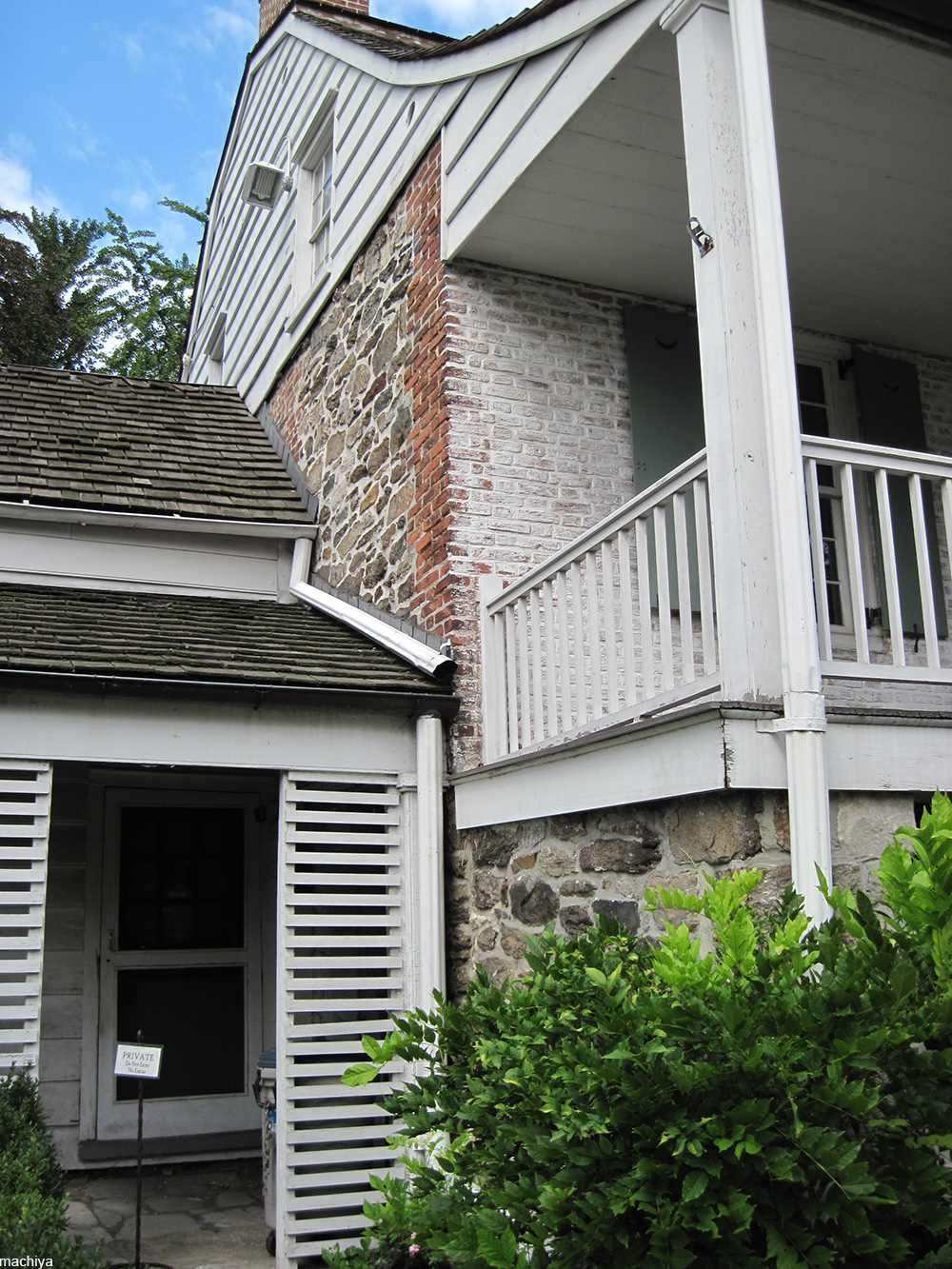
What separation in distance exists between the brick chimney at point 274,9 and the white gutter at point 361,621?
519 centimetres

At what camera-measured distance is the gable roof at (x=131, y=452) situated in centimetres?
712

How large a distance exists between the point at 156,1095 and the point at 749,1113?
5875 millimetres

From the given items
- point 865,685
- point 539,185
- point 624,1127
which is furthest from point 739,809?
point 539,185

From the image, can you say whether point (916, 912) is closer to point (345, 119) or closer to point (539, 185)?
point (539, 185)

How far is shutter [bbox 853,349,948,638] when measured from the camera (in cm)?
656

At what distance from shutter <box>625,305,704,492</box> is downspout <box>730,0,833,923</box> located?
7.88 ft

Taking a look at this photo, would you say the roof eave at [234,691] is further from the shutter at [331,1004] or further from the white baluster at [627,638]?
the white baluster at [627,638]

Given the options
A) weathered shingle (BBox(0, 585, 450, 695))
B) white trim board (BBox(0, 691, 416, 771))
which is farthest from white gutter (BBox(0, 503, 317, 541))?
white trim board (BBox(0, 691, 416, 771))

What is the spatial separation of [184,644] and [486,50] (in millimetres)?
3358

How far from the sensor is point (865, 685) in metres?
6.15

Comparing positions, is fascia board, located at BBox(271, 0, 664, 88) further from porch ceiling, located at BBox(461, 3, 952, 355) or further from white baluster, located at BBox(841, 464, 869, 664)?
white baluster, located at BBox(841, 464, 869, 664)

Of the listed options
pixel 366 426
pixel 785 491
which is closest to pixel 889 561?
pixel 785 491

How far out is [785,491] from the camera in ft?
11.7

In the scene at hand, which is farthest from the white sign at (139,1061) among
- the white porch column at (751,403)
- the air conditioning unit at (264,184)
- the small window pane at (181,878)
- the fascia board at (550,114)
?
the air conditioning unit at (264,184)
